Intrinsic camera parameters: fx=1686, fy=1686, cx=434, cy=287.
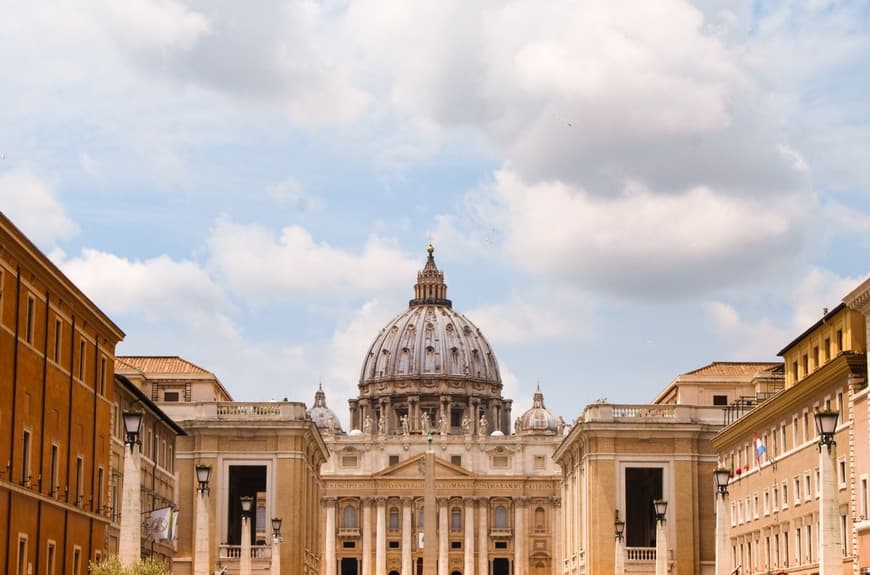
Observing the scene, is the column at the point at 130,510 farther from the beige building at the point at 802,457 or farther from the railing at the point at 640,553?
the railing at the point at 640,553

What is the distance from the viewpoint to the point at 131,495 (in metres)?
43.6

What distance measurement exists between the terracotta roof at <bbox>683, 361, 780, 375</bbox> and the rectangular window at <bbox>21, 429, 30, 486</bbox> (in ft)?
233

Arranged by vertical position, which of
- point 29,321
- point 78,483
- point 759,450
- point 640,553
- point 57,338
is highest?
point 57,338

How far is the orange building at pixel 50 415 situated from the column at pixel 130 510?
15.5 ft

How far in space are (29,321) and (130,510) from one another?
9.67 metres

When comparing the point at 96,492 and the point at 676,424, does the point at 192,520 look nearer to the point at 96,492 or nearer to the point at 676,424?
the point at 676,424

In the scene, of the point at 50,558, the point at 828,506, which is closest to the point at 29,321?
the point at 50,558

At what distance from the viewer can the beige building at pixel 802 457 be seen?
60.1 metres

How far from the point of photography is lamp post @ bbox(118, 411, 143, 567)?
1660 inches

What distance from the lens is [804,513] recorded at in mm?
68625

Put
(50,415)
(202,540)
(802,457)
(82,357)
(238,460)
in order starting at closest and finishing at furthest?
1. (50,415)
2. (82,357)
3. (202,540)
4. (802,457)
5. (238,460)

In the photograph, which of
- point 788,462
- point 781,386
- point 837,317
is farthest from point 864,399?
point 781,386

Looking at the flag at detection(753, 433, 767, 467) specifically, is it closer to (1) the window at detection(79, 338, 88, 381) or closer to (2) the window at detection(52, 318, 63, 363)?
(1) the window at detection(79, 338, 88, 381)

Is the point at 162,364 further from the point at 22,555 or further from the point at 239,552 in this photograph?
the point at 22,555
